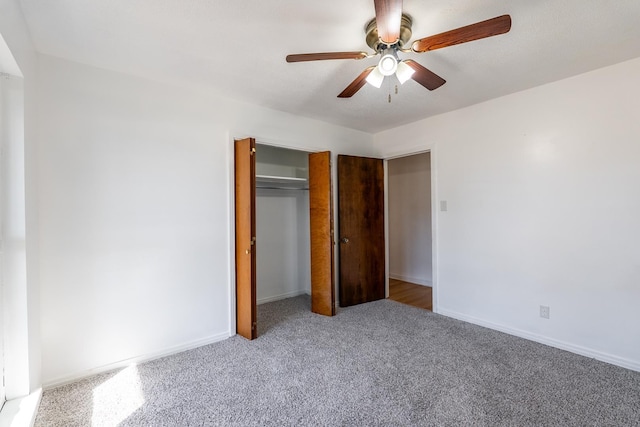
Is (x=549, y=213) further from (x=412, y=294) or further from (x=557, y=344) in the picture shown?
(x=412, y=294)

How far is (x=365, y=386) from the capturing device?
2.16 m

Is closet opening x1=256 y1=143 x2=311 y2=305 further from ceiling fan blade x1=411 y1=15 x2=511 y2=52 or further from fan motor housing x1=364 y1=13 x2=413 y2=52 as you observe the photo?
ceiling fan blade x1=411 y1=15 x2=511 y2=52

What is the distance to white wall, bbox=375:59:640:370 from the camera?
244 cm

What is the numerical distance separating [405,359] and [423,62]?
8.09ft

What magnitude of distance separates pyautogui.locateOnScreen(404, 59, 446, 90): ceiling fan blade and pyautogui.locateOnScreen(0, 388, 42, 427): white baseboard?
314cm

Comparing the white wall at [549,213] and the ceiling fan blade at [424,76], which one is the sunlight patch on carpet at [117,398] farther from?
the white wall at [549,213]

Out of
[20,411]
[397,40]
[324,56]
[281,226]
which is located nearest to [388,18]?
[397,40]

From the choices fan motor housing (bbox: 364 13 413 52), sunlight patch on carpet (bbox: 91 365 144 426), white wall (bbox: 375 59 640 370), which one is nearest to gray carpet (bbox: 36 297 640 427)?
sunlight patch on carpet (bbox: 91 365 144 426)

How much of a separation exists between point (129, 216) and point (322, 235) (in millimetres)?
2023

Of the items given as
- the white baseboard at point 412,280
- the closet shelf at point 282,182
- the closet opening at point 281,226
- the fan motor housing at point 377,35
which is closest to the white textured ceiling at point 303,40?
the fan motor housing at point 377,35

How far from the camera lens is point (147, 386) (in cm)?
221

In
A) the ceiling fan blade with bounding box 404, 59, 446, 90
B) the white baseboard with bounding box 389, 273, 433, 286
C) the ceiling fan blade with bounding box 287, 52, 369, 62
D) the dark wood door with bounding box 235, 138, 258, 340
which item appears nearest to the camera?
the ceiling fan blade with bounding box 287, 52, 369, 62

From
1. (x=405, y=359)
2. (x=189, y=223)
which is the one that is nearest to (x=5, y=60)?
(x=189, y=223)

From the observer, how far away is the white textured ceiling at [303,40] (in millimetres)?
1745
